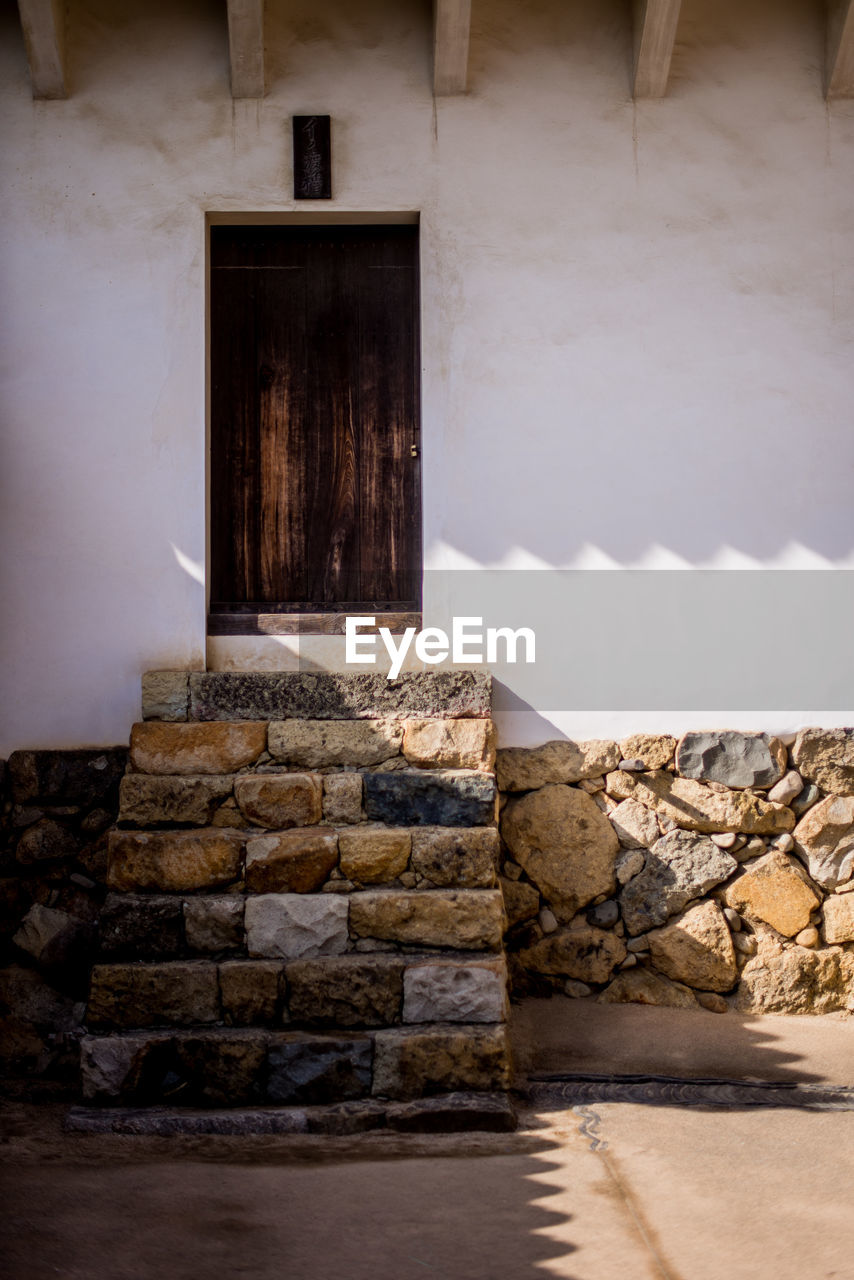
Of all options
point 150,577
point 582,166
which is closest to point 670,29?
point 582,166

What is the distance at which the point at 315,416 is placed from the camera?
4926mm

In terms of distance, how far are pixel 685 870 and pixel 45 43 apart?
13.9ft

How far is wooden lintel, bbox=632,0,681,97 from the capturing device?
15.0 feet

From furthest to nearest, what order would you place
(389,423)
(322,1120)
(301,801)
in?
1. (389,423)
2. (301,801)
3. (322,1120)

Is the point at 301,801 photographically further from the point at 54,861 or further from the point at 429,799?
the point at 54,861

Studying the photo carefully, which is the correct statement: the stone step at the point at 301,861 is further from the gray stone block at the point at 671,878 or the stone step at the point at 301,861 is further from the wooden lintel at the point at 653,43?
the wooden lintel at the point at 653,43

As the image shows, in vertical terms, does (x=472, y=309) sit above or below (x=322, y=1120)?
above

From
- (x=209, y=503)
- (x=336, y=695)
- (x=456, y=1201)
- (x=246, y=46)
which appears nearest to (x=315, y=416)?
(x=209, y=503)

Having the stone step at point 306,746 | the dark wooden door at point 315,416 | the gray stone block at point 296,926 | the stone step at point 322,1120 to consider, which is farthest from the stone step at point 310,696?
the stone step at point 322,1120

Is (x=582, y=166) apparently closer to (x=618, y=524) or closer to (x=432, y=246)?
(x=432, y=246)

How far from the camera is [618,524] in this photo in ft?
15.4

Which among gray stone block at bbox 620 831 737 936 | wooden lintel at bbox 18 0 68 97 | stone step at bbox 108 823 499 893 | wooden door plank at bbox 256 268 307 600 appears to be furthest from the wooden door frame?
gray stone block at bbox 620 831 737 936

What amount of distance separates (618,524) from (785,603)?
76 cm

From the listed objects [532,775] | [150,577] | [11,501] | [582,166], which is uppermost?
[582,166]
